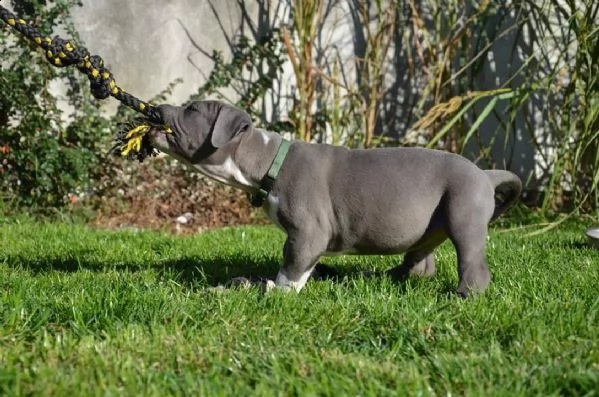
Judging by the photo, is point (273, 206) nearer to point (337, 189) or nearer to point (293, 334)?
point (337, 189)

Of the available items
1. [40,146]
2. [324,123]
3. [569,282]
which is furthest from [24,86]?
[569,282]

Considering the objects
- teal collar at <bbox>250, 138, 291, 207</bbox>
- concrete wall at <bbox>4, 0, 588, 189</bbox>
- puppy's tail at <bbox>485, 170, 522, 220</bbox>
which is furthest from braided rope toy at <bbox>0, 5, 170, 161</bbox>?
concrete wall at <bbox>4, 0, 588, 189</bbox>

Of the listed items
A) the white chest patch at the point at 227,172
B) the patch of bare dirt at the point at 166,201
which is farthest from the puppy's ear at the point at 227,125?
the patch of bare dirt at the point at 166,201

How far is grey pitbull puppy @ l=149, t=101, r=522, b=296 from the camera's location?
3.31 meters

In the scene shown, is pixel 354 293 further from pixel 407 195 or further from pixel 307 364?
pixel 307 364

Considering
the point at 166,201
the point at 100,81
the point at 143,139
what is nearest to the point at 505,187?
the point at 143,139

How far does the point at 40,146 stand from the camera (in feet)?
21.0

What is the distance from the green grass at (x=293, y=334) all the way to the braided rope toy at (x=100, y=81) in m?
0.62

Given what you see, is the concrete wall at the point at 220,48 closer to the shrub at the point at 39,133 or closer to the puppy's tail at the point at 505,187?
the shrub at the point at 39,133

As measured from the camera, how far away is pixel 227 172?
3447mm

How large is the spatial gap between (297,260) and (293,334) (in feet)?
2.22

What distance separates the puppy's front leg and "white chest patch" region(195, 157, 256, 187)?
35 centimetres

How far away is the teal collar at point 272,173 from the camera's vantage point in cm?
338

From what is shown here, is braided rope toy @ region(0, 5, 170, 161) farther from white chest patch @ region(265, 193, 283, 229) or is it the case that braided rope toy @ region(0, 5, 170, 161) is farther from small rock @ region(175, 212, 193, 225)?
small rock @ region(175, 212, 193, 225)
